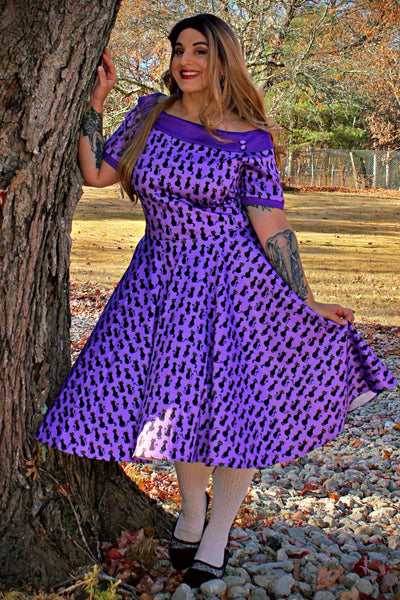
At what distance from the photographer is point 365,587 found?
2.30 m

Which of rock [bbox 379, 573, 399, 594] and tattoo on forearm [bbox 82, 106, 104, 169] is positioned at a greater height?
tattoo on forearm [bbox 82, 106, 104, 169]

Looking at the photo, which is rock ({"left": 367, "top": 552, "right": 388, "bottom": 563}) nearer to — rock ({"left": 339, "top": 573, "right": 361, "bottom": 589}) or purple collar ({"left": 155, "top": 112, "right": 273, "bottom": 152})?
rock ({"left": 339, "top": 573, "right": 361, "bottom": 589})

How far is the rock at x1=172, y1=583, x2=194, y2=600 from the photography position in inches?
85.4

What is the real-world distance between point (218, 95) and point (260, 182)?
1.04 feet

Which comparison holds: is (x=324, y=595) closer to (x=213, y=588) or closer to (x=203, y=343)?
(x=213, y=588)

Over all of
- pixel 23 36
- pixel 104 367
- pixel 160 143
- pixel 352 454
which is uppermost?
pixel 23 36

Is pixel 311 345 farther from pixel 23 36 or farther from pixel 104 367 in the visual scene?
pixel 23 36

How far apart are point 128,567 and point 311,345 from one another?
93 centimetres

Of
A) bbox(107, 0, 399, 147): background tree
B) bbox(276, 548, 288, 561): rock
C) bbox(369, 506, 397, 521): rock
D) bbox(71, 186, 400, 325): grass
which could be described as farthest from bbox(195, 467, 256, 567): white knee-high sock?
bbox(107, 0, 399, 147): background tree

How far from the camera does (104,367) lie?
7.20ft

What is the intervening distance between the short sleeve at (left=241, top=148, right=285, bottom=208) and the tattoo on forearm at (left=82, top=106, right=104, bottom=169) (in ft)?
1.57

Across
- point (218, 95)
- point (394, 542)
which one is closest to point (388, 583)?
point (394, 542)

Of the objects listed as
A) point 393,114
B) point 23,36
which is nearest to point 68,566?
point 23,36

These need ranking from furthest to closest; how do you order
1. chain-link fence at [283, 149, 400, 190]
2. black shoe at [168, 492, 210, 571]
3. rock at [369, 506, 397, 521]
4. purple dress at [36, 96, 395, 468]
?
chain-link fence at [283, 149, 400, 190] → rock at [369, 506, 397, 521] → black shoe at [168, 492, 210, 571] → purple dress at [36, 96, 395, 468]
